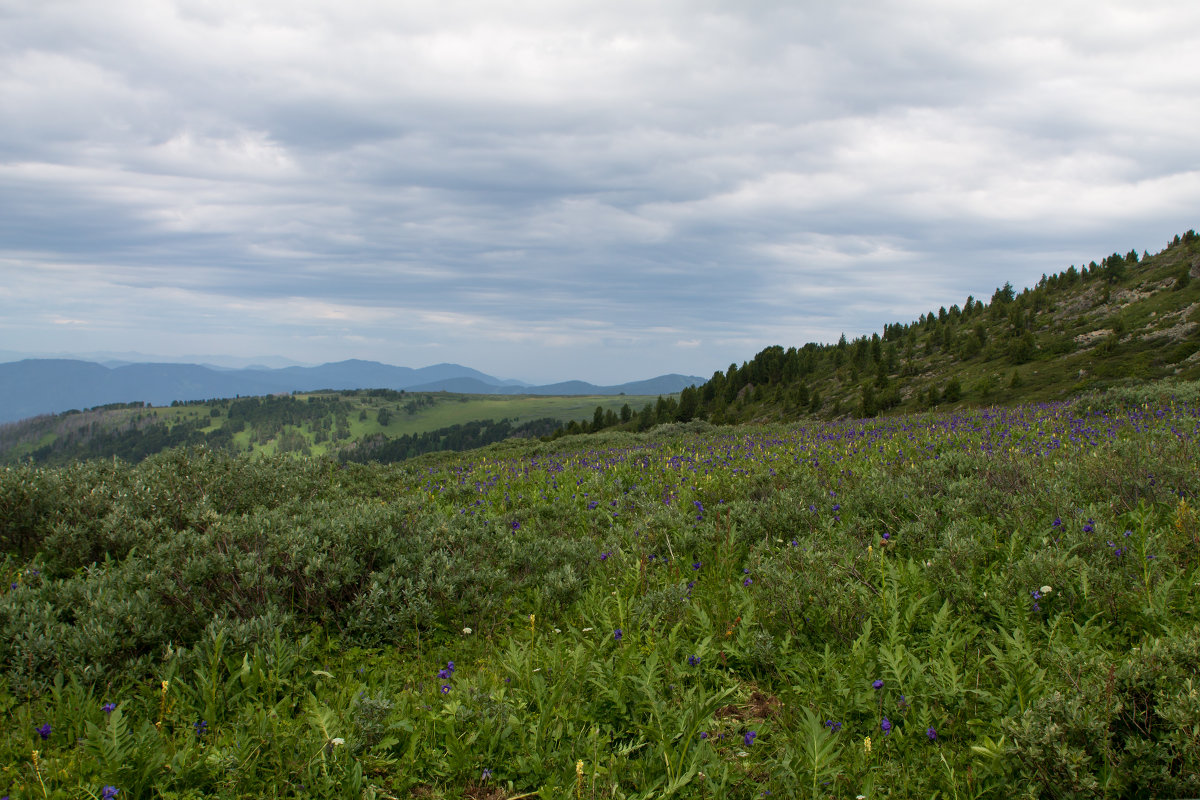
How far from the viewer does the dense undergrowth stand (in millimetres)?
2986

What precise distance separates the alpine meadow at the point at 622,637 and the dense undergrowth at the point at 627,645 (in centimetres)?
3

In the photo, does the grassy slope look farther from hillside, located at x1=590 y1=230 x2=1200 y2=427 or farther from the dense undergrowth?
the dense undergrowth

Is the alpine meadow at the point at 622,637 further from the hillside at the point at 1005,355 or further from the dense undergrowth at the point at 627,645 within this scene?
the hillside at the point at 1005,355

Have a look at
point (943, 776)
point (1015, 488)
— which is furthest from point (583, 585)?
point (1015, 488)

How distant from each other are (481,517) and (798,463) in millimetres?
5949

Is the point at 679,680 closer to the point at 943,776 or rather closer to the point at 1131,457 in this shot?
the point at 943,776

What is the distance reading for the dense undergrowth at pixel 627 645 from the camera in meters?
2.99

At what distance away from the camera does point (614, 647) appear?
14.6ft

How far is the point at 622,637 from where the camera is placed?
4.47 metres

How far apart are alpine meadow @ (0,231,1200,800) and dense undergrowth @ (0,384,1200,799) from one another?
3 cm

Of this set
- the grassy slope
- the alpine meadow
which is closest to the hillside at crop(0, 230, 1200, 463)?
the grassy slope

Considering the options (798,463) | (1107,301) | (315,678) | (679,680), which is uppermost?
(1107,301)

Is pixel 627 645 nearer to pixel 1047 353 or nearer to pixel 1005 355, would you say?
pixel 1047 353

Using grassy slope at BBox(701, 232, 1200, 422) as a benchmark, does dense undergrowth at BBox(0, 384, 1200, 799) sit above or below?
below
